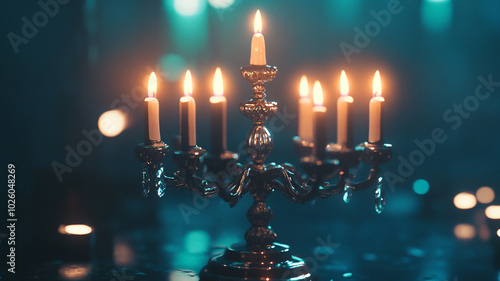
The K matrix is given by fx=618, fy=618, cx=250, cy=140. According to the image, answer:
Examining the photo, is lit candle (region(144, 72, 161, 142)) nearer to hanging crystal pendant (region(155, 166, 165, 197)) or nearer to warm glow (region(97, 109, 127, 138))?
hanging crystal pendant (region(155, 166, 165, 197))

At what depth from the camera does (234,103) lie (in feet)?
6.36

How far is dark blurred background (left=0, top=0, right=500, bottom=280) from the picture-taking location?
1.74 metres

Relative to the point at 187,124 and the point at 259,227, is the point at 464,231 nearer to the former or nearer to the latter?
the point at 259,227

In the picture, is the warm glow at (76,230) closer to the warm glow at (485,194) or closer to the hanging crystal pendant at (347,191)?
the hanging crystal pendant at (347,191)

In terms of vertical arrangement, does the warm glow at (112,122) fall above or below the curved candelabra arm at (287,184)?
above

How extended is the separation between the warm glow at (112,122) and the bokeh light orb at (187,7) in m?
0.36

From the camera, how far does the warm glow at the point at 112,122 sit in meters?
1.85

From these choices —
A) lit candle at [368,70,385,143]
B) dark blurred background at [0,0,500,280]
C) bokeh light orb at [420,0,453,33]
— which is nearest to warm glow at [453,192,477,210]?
dark blurred background at [0,0,500,280]

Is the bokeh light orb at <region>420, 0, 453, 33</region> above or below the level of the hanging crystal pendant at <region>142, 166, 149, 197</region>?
above

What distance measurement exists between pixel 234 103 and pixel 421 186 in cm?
68

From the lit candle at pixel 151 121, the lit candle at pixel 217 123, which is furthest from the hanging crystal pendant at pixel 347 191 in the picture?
the lit candle at pixel 151 121

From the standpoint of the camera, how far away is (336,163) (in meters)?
0.92

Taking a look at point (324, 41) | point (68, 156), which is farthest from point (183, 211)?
point (324, 41)

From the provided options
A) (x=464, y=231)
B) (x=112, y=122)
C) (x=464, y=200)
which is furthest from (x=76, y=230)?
(x=464, y=200)
